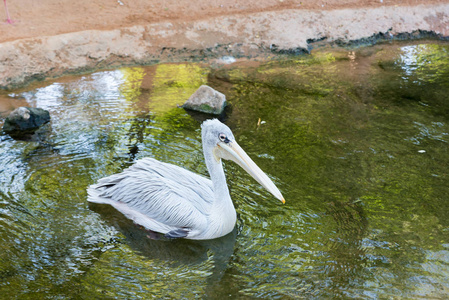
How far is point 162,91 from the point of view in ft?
22.2

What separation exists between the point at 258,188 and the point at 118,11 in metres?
5.55

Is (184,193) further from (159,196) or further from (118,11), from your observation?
(118,11)

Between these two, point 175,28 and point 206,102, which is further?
point 175,28

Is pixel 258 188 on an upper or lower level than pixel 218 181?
lower

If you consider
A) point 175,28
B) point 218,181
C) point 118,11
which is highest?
point 118,11

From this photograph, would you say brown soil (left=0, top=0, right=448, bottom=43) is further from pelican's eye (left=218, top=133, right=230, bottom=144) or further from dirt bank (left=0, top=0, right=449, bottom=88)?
pelican's eye (left=218, top=133, right=230, bottom=144)

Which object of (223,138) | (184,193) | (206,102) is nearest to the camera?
(223,138)

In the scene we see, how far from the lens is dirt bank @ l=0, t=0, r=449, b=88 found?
7426 millimetres

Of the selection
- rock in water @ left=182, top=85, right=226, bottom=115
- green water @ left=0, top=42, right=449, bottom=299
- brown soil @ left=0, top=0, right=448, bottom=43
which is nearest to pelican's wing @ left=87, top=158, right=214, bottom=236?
green water @ left=0, top=42, right=449, bottom=299

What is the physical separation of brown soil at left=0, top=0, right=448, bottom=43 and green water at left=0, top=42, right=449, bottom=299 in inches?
52.9

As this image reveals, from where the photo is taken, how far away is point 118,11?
8664 mm

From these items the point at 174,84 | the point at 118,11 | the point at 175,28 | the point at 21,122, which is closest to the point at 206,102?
the point at 174,84

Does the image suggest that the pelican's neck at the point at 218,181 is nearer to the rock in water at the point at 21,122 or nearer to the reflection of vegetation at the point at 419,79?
the rock in water at the point at 21,122

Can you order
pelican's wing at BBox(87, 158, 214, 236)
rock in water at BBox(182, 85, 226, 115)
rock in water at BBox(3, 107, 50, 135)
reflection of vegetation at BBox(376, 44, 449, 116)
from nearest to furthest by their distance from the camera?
pelican's wing at BBox(87, 158, 214, 236), rock in water at BBox(3, 107, 50, 135), rock in water at BBox(182, 85, 226, 115), reflection of vegetation at BBox(376, 44, 449, 116)
